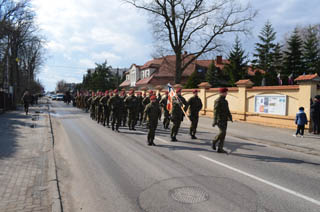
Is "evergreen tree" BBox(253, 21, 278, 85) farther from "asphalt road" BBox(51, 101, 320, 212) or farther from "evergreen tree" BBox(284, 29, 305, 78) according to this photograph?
"asphalt road" BBox(51, 101, 320, 212)

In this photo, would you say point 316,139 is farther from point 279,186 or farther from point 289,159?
point 279,186

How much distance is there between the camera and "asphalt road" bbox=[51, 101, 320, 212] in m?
4.27

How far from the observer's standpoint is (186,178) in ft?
18.0

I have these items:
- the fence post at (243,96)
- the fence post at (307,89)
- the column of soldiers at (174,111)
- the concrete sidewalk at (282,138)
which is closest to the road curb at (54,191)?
the column of soldiers at (174,111)

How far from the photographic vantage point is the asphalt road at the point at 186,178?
427cm

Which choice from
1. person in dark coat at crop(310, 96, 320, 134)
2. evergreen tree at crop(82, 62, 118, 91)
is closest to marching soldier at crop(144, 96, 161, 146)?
person in dark coat at crop(310, 96, 320, 134)

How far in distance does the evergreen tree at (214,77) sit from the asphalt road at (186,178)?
97.0ft

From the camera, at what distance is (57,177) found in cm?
569

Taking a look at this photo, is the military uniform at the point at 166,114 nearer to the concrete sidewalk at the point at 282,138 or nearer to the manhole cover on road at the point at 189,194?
the concrete sidewalk at the point at 282,138

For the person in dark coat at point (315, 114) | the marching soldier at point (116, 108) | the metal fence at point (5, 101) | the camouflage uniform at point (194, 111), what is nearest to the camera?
the camouflage uniform at point (194, 111)

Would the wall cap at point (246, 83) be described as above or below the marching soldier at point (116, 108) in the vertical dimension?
Result: above

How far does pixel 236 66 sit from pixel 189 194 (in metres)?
34.5

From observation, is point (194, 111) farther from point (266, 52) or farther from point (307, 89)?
point (266, 52)

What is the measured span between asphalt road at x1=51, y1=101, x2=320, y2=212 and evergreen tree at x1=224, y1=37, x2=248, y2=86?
28628 millimetres
